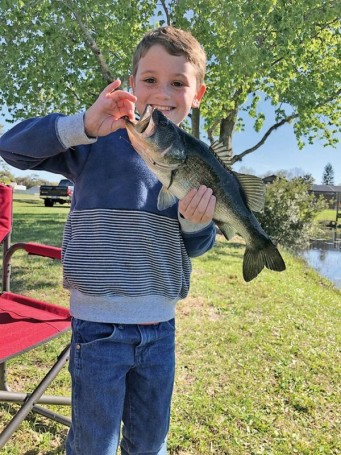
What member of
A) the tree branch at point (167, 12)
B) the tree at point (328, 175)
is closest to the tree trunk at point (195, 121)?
the tree branch at point (167, 12)

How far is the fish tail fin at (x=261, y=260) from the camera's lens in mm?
1552

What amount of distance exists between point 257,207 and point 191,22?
39.5ft

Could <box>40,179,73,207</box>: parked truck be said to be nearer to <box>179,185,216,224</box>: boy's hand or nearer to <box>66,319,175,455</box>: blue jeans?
<box>66,319,175,455</box>: blue jeans

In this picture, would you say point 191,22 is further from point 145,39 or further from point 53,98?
point 145,39

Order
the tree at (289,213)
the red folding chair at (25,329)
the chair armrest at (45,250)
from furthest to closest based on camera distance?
the tree at (289,213), the chair armrest at (45,250), the red folding chair at (25,329)

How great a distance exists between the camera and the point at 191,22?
468 inches

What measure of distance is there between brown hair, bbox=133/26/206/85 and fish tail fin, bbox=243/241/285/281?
0.82 meters

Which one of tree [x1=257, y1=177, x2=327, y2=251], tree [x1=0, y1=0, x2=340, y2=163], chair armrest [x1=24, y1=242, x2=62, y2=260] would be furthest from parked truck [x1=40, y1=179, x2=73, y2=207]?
chair armrest [x1=24, y1=242, x2=62, y2=260]

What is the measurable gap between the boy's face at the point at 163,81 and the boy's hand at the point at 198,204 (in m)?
0.46

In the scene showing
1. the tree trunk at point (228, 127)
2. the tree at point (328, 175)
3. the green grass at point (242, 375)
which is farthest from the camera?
the tree at point (328, 175)

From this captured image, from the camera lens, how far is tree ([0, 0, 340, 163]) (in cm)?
1063

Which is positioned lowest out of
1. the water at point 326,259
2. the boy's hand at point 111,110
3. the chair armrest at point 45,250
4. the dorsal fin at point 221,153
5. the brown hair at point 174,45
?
the water at point 326,259

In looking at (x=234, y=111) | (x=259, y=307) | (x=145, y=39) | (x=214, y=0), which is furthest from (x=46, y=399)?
(x=234, y=111)

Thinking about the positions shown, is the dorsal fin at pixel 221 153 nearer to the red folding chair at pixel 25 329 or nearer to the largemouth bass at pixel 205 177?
the largemouth bass at pixel 205 177
